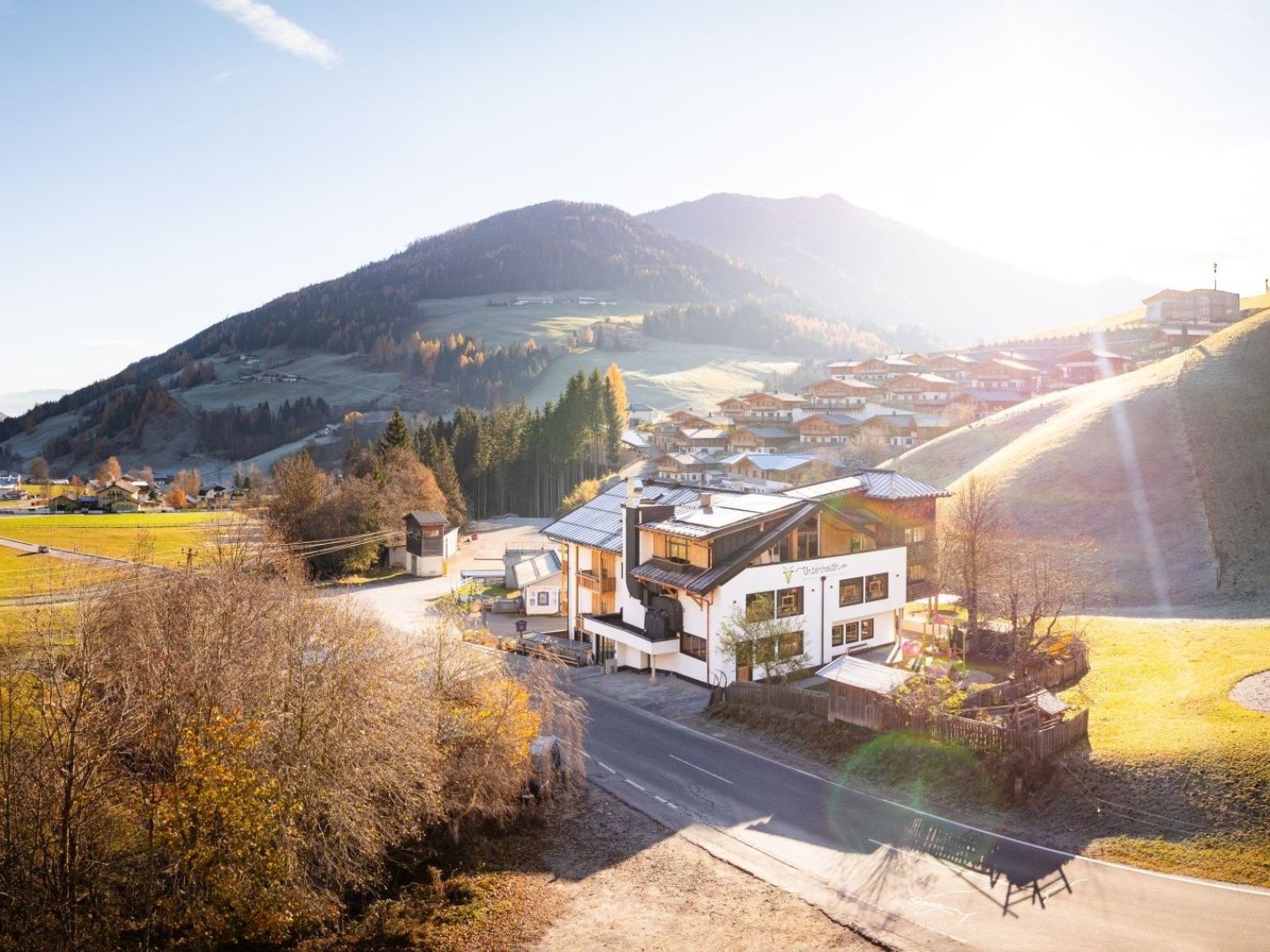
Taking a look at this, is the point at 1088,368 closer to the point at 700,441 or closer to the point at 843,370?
the point at 843,370

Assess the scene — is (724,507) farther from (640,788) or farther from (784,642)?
(640,788)

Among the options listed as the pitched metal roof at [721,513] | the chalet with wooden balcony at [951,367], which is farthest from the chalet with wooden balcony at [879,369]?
the pitched metal roof at [721,513]

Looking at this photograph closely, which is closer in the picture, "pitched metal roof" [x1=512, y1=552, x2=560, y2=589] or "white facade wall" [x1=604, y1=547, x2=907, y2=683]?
"white facade wall" [x1=604, y1=547, x2=907, y2=683]

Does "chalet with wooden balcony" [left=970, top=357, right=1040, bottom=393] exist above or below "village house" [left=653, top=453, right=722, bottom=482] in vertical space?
above

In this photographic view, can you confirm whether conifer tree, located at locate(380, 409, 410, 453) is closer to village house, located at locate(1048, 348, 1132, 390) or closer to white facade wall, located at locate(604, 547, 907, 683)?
white facade wall, located at locate(604, 547, 907, 683)

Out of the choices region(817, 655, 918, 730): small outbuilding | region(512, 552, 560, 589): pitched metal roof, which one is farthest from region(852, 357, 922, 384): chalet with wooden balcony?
region(817, 655, 918, 730): small outbuilding

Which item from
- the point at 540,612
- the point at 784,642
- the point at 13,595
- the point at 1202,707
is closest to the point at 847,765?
the point at 784,642

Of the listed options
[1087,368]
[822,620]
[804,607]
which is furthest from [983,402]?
[804,607]
